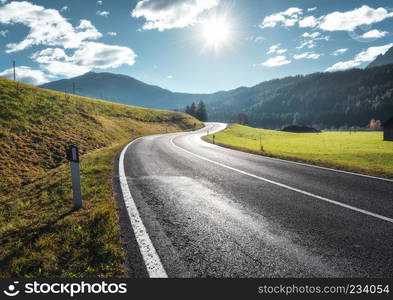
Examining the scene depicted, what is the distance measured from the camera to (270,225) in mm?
3807

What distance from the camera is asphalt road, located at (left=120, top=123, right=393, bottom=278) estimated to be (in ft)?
8.80

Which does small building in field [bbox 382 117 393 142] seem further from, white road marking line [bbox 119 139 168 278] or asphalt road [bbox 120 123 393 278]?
white road marking line [bbox 119 139 168 278]

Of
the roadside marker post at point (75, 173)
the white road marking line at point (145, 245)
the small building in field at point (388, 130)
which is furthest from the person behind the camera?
the small building in field at point (388, 130)

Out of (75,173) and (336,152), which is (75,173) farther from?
(336,152)

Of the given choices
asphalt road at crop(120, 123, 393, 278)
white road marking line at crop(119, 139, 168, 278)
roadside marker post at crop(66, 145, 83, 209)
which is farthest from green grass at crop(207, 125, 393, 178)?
roadside marker post at crop(66, 145, 83, 209)

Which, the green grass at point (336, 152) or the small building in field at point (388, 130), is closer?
the green grass at point (336, 152)

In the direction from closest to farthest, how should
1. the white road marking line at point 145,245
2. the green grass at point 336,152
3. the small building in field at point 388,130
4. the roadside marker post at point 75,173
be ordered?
the white road marking line at point 145,245 < the roadside marker post at point 75,173 < the green grass at point 336,152 < the small building in field at point 388,130

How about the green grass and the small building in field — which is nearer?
the green grass

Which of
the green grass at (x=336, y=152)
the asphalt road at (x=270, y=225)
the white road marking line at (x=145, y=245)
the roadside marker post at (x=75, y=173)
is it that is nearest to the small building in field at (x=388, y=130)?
the green grass at (x=336, y=152)

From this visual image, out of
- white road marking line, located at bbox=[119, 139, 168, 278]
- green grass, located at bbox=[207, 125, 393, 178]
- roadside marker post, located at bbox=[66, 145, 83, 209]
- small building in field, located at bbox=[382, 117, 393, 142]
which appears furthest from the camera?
small building in field, located at bbox=[382, 117, 393, 142]

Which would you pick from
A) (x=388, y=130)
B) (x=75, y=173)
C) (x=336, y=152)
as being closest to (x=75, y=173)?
(x=75, y=173)

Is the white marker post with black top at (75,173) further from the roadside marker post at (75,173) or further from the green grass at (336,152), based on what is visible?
the green grass at (336,152)

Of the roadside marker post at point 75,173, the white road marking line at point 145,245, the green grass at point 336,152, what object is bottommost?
the green grass at point 336,152

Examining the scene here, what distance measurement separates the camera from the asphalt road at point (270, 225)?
2684 mm
